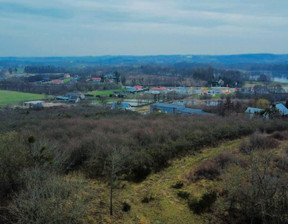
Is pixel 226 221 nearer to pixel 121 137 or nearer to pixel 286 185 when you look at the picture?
pixel 286 185

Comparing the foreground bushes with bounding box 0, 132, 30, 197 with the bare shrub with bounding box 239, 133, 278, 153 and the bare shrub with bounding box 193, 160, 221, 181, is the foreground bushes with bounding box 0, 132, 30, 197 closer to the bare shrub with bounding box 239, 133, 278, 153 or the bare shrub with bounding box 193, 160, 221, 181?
the bare shrub with bounding box 193, 160, 221, 181

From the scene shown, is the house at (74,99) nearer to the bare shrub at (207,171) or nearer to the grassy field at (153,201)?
the grassy field at (153,201)

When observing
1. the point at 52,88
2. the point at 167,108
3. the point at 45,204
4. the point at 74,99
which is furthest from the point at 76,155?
the point at 52,88

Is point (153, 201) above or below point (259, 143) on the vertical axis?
below

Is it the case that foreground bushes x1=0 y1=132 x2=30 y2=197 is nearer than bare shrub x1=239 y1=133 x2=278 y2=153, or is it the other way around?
foreground bushes x1=0 y1=132 x2=30 y2=197

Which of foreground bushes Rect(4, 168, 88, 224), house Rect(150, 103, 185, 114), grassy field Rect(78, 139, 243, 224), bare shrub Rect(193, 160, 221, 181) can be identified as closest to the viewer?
foreground bushes Rect(4, 168, 88, 224)

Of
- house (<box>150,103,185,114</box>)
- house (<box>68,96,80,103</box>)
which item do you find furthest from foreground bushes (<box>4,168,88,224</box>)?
house (<box>68,96,80,103</box>)

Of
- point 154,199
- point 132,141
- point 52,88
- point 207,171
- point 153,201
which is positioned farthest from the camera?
point 52,88

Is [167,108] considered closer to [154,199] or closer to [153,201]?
[154,199]

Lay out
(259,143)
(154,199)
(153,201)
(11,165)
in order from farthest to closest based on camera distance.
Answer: (259,143), (154,199), (153,201), (11,165)

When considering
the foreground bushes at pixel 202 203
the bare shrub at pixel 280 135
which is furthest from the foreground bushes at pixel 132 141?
the foreground bushes at pixel 202 203

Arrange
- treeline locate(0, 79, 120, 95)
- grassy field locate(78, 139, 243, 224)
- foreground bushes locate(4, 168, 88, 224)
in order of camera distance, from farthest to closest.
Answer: treeline locate(0, 79, 120, 95) → grassy field locate(78, 139, 243, 224) → foreground bushes locate(4, 168, 88, 224)
